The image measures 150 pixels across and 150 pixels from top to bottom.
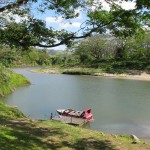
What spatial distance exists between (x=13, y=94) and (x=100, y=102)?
40.1 ft

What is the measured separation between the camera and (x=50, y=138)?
47.2 ft

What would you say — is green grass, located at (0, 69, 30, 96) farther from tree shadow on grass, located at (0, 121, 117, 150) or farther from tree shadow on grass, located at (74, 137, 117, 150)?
tree shadow on grass, located at (74, 137, 117, 150)

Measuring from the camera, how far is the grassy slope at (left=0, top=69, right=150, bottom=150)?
12.6 metres

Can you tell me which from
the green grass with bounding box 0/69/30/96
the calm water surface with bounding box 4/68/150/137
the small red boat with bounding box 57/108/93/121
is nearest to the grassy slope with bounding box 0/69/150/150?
the calm water surface with bounding box 4/68/150/137

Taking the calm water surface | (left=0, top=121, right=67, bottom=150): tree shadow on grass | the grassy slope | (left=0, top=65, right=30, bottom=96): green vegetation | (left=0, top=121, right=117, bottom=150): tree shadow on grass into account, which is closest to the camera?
(left=0, top=121, right=67, bottom=150): tree shadow on grass

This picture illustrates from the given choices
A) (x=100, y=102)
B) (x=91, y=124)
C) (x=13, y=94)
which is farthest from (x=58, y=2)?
(x=13, y=94)

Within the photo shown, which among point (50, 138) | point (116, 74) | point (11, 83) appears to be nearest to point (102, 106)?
point (11, 83)

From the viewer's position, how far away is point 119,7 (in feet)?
39.6

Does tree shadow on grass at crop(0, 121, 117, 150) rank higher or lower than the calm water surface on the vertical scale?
higher

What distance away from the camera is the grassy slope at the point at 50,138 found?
496 inches

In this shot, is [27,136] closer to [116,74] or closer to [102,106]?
[102,106]

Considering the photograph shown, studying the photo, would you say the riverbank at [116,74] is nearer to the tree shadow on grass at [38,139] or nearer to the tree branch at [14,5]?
the tree shadow on grass at [38,139]

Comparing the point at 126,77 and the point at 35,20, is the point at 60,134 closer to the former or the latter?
the point at 35,20

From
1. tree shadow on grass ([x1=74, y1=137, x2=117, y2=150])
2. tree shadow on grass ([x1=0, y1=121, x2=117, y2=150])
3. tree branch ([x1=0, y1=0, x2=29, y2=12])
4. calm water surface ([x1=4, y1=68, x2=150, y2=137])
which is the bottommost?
calm water surface ([x1=4, y1=68, x2=150, y2=137])
